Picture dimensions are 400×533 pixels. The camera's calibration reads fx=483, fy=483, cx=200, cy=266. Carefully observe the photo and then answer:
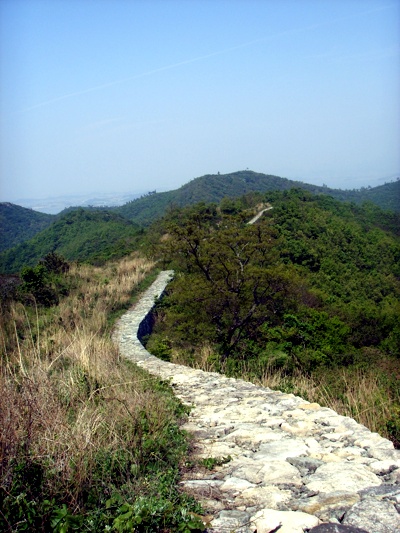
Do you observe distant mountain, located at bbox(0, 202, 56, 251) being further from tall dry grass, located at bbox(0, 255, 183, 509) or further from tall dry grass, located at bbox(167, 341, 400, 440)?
tall dry grass, located at bbox(0, 255, 183, 509)

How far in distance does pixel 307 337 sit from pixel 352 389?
5127 mm

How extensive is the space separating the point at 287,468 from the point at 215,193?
83.5 metres

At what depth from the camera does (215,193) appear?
85.4m

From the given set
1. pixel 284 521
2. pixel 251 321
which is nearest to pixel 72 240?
pixel 251 321

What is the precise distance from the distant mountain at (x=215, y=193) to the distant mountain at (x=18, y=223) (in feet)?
45.9

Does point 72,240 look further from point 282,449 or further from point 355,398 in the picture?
→ point 282,449

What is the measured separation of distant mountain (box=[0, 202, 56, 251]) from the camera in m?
61.0

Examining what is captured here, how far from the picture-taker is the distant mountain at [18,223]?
61031 millimetres

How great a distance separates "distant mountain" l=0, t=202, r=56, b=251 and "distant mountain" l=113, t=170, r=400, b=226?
45.9ft

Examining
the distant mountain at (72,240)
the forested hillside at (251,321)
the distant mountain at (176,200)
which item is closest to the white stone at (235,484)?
the forested hillside at (251,321)

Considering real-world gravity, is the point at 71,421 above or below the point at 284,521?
above

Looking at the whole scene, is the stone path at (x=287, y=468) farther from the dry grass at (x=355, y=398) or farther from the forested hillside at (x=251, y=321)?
the forested hillside at (x=251, y=321)

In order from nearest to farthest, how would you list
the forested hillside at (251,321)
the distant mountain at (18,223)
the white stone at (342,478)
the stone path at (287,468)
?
Answer: 1. the stone path at (287,468)
2. the white stone at (342,478)
3. the forested hillside at (251,321)
4. the distant mountain at (18,223)

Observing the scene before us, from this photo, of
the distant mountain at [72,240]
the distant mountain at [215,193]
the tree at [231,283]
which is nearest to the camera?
the tree at [231,283]
